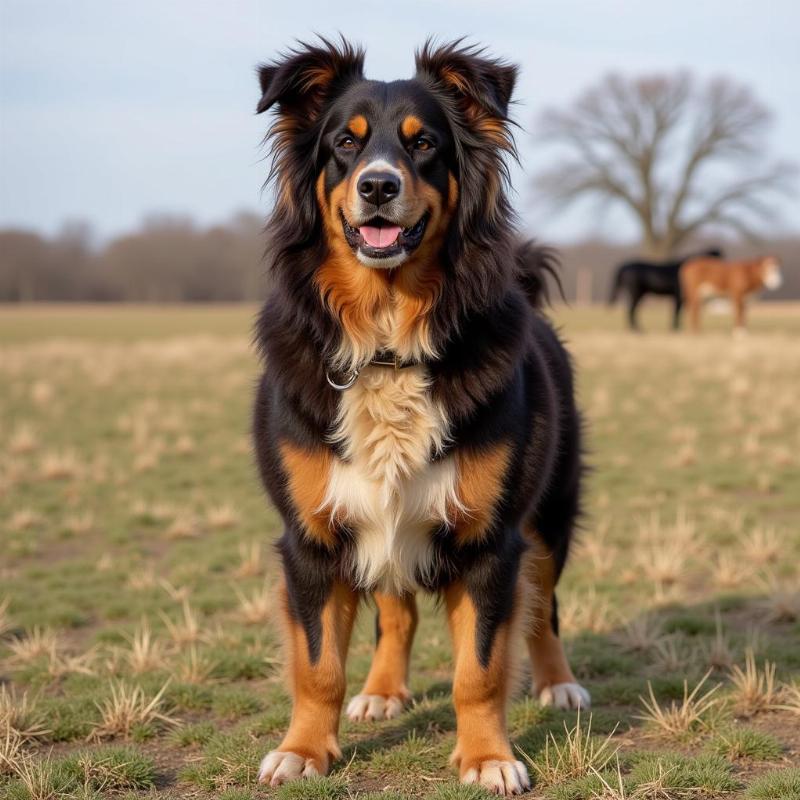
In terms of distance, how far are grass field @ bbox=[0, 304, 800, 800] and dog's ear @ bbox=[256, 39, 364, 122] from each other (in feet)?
3.59

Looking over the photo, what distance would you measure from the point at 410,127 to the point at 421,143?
0.08 metres

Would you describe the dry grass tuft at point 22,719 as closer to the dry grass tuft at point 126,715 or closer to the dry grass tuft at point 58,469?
the dry grass tuft at point 126,715

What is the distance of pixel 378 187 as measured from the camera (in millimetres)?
3451

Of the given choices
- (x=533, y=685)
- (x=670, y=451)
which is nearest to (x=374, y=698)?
(x=533, y=685)

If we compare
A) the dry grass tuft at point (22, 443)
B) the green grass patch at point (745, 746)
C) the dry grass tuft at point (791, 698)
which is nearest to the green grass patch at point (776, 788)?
the green grass patch at point (745, 746)

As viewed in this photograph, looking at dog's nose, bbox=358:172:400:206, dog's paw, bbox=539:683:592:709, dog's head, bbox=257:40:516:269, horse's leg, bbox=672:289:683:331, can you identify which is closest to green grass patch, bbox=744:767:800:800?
dog's paw, bbox=539:683:592:709

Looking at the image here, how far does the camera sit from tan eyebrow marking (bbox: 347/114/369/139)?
12.1ft

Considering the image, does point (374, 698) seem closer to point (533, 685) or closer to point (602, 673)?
point (533, 685)

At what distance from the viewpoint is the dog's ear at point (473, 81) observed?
3.66m

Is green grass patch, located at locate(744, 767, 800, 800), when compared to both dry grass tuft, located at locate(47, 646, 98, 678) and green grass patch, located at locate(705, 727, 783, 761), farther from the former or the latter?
dry grass tuft, located at locate(47, 646, 98, 678)

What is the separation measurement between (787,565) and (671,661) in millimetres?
2444

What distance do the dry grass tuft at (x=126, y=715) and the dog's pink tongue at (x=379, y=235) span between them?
2.17 metres

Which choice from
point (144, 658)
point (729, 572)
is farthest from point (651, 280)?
point (144, 658)

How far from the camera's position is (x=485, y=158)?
377 cm
